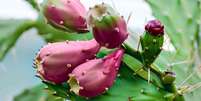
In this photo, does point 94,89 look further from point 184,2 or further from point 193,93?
point 184,2

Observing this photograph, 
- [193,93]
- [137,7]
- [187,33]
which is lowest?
[193,93]

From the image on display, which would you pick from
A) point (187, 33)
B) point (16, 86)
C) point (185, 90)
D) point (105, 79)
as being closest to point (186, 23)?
point (187, 33)

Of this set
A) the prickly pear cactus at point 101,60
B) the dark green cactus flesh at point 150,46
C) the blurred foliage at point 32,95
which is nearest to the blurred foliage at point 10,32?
the blurred foliage at point 32,95

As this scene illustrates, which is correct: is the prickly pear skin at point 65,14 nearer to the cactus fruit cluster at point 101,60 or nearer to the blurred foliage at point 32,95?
the cactus fruit cluster at point 101,60

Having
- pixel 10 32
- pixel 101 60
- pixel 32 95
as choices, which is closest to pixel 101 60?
pixel 101 60

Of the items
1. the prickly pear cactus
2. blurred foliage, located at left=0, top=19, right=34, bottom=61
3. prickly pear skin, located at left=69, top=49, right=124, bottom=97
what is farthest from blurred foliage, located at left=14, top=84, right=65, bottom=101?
prickly pear skin, located at left=69, top=49, right=124, bottom=97

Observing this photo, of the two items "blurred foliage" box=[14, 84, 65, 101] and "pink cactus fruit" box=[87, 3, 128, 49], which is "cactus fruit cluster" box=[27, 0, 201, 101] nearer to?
"pink cactus fruit" box=[87, 3, 128, 49]
